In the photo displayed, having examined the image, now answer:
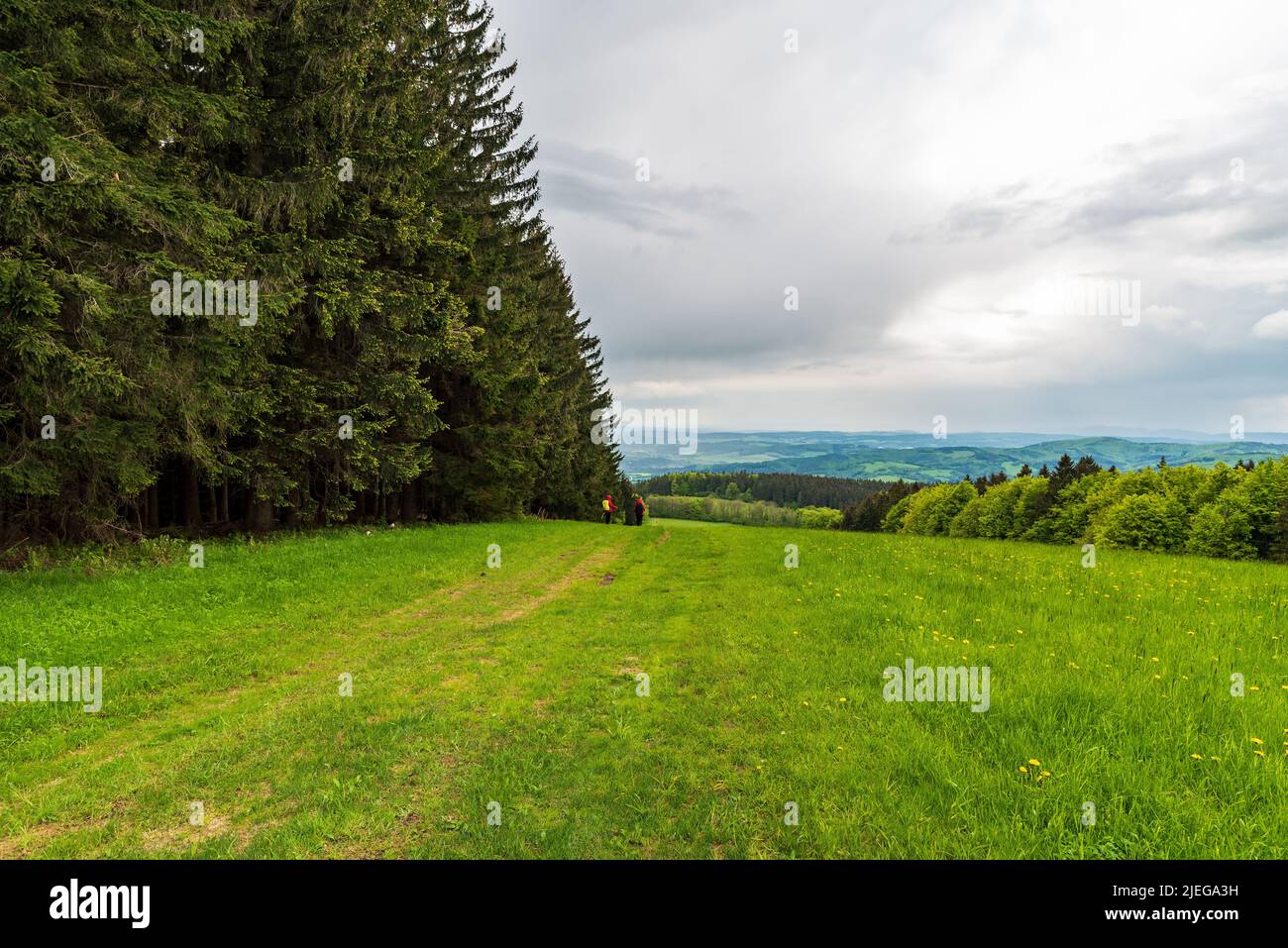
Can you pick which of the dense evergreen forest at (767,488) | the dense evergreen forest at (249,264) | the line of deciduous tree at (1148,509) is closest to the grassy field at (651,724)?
the dense evergreen forest at (249,264)

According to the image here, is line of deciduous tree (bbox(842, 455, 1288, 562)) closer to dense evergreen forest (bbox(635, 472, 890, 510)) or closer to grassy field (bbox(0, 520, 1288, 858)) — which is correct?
grassy field (bbox(0, 520, 1288, 858))

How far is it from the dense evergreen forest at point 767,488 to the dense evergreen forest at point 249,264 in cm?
13782

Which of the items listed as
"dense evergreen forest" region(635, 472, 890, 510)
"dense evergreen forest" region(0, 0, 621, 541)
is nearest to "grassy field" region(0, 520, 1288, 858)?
"dense evergreen forest" region(0, 0, 621, 541)

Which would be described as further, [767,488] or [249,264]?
[767,488]

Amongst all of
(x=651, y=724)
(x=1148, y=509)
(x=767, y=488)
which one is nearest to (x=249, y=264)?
(x=651, y=724)

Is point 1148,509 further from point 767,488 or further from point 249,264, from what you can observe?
point 767,488

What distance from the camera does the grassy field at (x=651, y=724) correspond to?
11.7 feet

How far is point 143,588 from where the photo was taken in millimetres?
9703

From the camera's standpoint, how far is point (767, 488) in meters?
174

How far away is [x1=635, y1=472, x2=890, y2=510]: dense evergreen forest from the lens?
163 metres

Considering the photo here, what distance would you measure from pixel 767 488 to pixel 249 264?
16889cm
